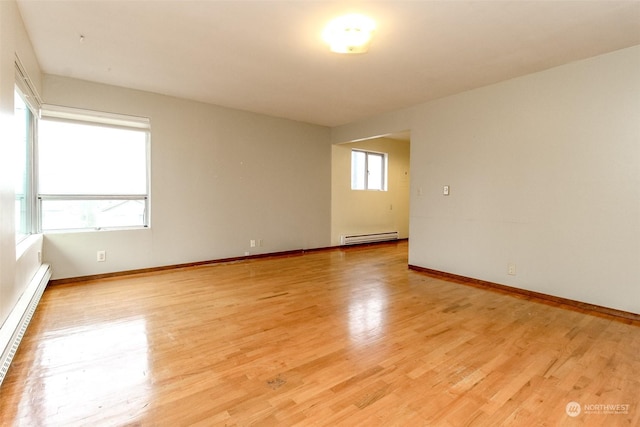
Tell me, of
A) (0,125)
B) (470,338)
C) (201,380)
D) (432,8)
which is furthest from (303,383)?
(432,8)

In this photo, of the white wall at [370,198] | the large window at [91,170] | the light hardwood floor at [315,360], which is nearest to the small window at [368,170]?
the white wall at [370,198]

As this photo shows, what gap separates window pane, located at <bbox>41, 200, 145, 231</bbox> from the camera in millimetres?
3895

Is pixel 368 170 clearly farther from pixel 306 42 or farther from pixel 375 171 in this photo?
pixel 306 42

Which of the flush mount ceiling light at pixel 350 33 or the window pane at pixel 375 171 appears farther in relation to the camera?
the window pane at pixel 375 171

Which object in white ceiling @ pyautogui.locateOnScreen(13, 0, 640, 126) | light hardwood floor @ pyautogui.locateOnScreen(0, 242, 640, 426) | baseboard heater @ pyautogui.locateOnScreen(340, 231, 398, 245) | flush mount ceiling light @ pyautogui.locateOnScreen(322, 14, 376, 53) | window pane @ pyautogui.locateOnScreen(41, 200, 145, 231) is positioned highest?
white ceiling @ pyautogui.locateOnScreen(13, 0, 640, 126)

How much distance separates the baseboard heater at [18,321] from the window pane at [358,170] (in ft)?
17.8

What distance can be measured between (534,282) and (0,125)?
4933 mm

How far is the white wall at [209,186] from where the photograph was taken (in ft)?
13.3

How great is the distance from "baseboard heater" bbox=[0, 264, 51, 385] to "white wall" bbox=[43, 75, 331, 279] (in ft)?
3.10

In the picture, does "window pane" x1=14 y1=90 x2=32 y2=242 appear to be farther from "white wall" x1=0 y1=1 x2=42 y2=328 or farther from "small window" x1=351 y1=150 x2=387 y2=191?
"small window" x1=351 y1=150 x2=387 y2=191

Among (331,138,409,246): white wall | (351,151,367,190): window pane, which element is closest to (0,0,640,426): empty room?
(331,138,409,246): white wall

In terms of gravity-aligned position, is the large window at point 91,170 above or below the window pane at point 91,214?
above

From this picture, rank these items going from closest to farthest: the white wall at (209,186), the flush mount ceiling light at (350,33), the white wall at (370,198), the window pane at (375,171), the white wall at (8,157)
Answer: the white wall at (8,157) < the flush mount ceiling light at (350,33) < the white wall at (209,186) < the white wall at (370,198) < the window pane at (375,171)

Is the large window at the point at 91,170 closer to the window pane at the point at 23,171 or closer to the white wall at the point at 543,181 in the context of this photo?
the window pane at the point at 23,171
